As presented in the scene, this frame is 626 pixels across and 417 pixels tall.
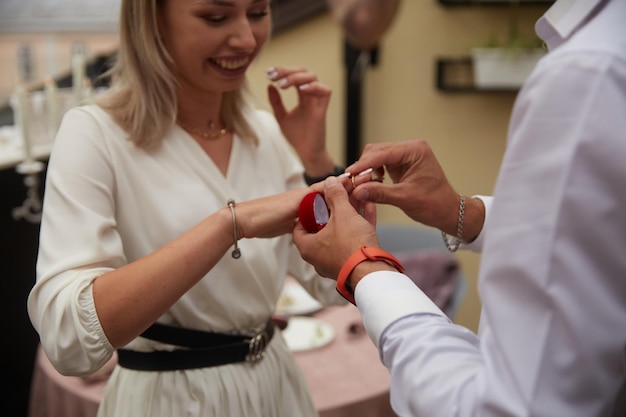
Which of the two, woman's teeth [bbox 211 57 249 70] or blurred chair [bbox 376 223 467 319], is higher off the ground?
woman's teeth [bbox 211 57 249 70]

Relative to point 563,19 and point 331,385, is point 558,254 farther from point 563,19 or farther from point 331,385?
point 331,385

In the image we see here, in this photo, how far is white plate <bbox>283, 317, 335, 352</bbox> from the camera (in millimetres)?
1921

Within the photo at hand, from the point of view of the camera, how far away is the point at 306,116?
145 centimetres

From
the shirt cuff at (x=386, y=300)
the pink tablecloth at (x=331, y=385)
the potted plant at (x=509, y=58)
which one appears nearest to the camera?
the shirt cuff at (x=386, y=300)

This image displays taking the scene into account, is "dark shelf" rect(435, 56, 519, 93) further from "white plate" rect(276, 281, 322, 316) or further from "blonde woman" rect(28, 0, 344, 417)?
"blonde woman" rect(28, 0, 344, 417)

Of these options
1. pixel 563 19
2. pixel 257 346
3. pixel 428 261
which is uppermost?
pixel 563 19

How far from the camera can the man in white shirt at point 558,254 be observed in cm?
66

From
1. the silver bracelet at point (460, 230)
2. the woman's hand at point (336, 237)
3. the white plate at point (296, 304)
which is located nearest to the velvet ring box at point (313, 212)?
the woman's hand at point (336, 237)

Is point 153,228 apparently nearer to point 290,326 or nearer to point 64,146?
point 64,146

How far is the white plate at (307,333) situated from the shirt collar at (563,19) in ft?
4.18

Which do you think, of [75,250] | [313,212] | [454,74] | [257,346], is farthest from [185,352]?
[454,74]

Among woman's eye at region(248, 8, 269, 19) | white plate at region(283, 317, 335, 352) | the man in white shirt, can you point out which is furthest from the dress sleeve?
white plate at region(283, 317, 335, 352)

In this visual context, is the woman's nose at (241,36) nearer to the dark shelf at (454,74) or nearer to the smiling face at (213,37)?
the smiling face at (213,37)

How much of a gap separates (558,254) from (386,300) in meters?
0.23
